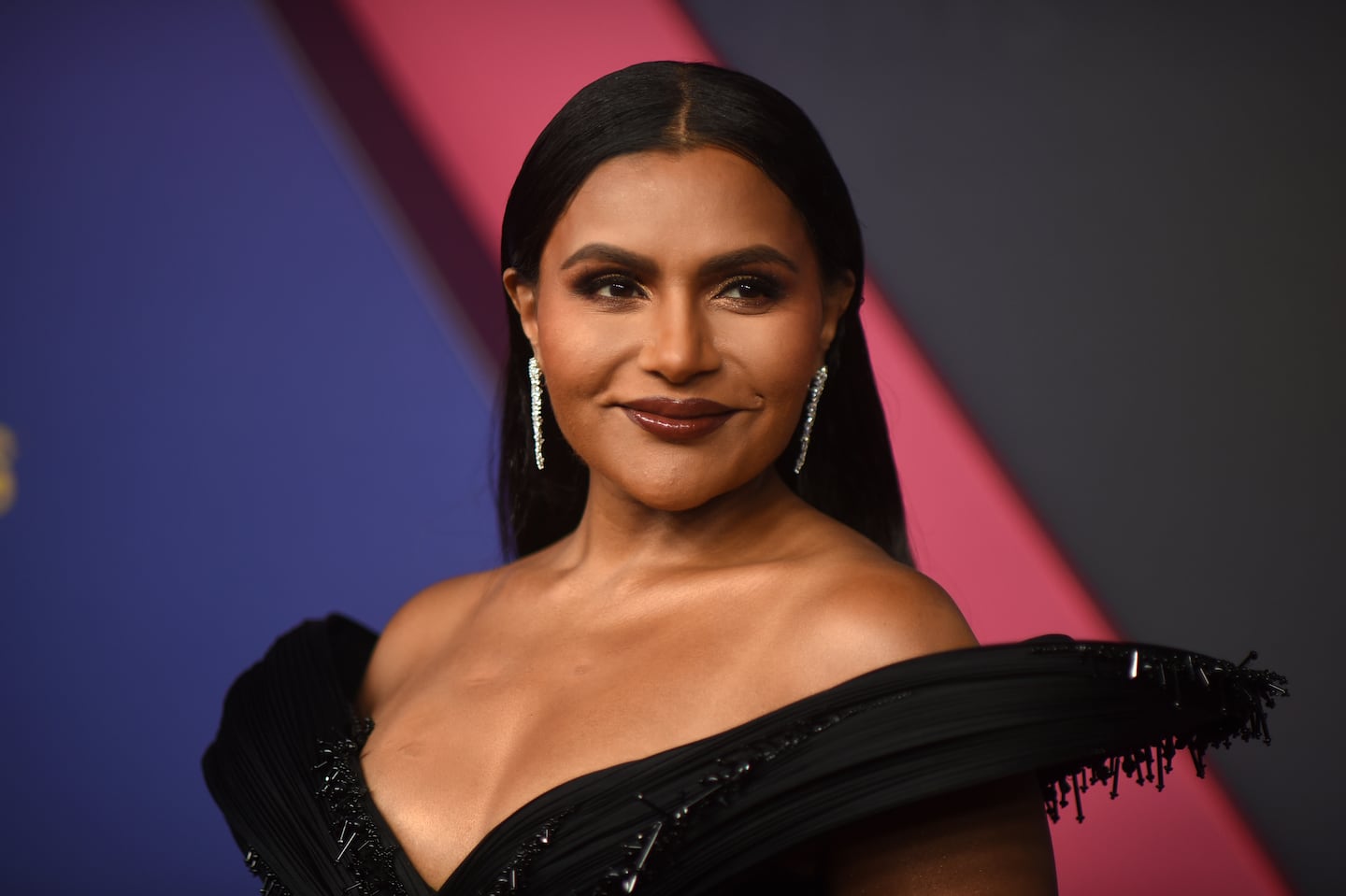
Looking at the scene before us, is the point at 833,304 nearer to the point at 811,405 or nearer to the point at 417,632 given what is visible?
the point at 811,405

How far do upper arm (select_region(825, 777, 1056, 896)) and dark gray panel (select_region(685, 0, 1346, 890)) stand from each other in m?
1.76

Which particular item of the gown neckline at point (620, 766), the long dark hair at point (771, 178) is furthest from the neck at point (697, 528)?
the gown neckline at point (620, 766)

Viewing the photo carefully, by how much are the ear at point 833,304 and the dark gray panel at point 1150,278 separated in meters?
1.35

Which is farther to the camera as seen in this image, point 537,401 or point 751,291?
point 537,401

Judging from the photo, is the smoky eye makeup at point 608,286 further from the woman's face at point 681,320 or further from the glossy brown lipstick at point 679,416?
the glossy brown lipstick at point 679,416

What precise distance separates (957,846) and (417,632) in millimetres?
1142

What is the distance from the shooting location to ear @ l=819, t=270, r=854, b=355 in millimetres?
2221

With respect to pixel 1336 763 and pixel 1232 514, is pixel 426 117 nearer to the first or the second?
pixel 1232 514

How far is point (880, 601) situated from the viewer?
1944mm

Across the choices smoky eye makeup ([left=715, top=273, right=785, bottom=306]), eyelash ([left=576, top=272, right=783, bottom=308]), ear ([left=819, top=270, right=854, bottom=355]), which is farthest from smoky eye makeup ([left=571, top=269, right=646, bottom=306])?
ear ([left=819, top=270, right=854, bottom=355])

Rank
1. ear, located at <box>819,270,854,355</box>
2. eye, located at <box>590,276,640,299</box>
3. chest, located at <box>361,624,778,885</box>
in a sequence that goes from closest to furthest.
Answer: chest, located at <box>361,624,778,885</box> → eye, located at <box>590,276,640,299</box> → ear, located at <box>819,270,854,355</box>

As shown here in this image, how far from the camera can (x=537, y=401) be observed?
2.46 metres

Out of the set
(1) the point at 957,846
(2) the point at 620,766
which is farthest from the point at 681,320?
(1) the point at 957,846

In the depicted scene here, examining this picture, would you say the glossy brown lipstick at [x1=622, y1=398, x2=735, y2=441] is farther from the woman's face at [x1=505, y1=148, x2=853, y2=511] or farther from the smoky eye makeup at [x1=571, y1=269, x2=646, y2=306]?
the smoky eye makeup at [x1=571, y1=269, x2=646, y2=306]
